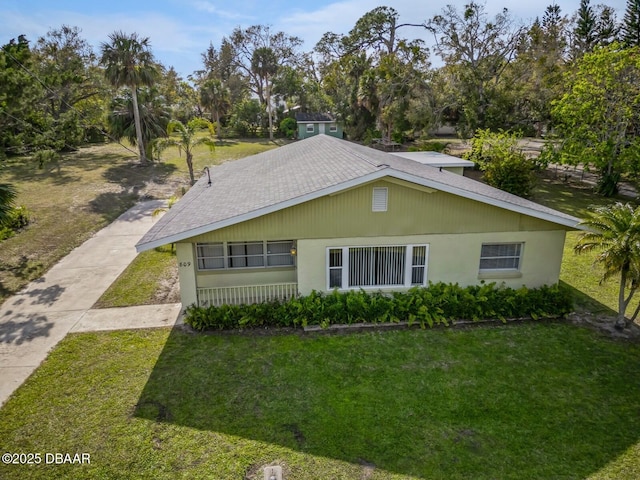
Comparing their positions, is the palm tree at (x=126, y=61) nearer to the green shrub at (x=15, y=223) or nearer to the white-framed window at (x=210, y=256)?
the green shrub at (x=15, y=223)

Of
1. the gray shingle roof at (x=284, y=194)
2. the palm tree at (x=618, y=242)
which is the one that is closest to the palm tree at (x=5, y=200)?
the gray shingle roof at (x=284, y=194)

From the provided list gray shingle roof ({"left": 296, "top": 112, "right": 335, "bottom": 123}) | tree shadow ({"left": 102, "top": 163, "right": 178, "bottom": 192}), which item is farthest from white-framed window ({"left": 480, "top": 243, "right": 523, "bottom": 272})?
gray shingle roof ({"left": 296, "top": 112, "right": 335, "bottom": 123})

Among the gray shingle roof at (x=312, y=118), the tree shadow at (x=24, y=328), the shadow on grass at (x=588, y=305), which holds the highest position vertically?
the gray shingle roof at (x=312, y=118)

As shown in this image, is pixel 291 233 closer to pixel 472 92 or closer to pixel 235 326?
pixel 235 326

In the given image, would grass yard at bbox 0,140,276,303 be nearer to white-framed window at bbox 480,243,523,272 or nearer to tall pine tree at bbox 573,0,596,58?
white-framed window at bbox 480,243,523,272

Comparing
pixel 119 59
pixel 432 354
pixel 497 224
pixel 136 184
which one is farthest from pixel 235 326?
pixel 119 59

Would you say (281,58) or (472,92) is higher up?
(281,58)
